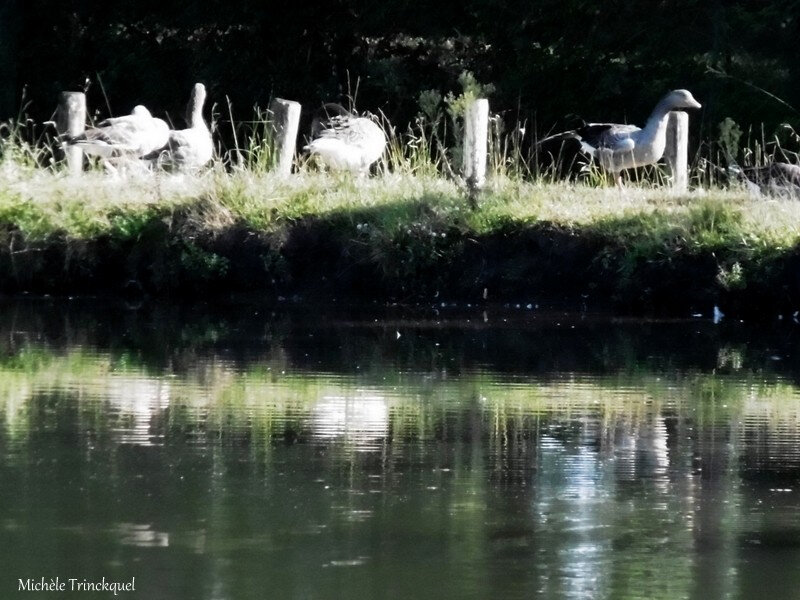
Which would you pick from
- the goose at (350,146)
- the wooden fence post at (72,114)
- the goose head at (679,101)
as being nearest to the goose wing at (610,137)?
the goose head at (679,101)

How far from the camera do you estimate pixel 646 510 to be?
605 cm

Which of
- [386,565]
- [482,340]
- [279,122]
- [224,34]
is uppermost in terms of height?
[224,34]

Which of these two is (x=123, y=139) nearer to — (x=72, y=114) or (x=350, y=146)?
(x=72, y=114)

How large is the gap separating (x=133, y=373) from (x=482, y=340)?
3166mm

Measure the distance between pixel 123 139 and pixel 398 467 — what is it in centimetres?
1035

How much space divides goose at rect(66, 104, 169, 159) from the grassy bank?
1275 mm

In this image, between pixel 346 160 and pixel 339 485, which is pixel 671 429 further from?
pixel 346 160

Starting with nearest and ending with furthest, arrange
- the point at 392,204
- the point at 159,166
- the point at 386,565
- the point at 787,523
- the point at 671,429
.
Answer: the point at 386,565 < the point at 787,523 < the point at 671,429 < the point at 392,204 < the point at 159,166

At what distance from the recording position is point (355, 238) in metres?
14.5

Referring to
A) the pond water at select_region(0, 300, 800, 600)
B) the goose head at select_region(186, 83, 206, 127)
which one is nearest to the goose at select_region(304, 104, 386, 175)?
the goose head at select_region(186, 83, 206, 127)

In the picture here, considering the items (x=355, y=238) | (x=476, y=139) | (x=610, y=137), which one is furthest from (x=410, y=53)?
(x=355, y=238)

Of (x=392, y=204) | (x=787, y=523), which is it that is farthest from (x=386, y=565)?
(x=392, y=204)

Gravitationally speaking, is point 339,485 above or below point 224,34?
below

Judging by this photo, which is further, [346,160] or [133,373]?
[346,160]
